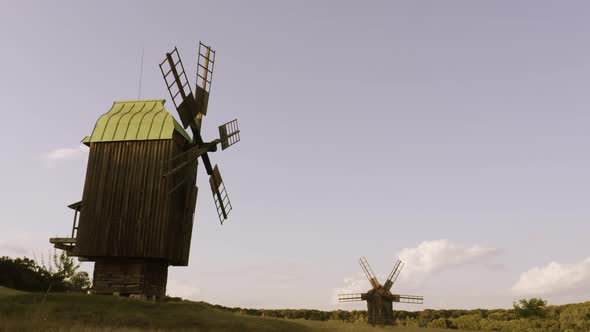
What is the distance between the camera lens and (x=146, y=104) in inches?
959

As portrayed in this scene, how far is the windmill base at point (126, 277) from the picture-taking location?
21266 mm

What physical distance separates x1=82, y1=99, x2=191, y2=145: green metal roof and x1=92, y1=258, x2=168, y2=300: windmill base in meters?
5.56

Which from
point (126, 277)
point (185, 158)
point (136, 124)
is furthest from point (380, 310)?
point (136, 124)

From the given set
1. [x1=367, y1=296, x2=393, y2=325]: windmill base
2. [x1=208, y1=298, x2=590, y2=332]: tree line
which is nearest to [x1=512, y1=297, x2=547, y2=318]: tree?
[x1=208, y1=298, x2=590, y2=332]: tree line

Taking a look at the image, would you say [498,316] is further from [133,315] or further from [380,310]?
[133,315]

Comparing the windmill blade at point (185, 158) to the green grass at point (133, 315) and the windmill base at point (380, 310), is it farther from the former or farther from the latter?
the windmill base at point (380, 310)

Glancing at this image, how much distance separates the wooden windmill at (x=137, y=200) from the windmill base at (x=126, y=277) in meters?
0.04

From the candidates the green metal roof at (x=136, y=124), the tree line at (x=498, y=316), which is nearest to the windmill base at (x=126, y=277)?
the green metal roof at (x=136, y=124)

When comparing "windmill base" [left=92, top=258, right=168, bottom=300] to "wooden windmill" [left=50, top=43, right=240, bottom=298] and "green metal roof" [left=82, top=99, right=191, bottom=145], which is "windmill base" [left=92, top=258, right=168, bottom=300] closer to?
"wooden windmill" [left=50, top=43, right=240, bottom=298]

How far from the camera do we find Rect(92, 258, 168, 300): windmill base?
69.8ft

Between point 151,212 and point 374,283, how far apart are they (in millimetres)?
17932

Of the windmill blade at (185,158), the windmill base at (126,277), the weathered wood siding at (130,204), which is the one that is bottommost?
the windmill base at (126,277)

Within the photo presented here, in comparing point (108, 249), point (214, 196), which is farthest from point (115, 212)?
point (214, 196)

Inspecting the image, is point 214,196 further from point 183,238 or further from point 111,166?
point 111,166
